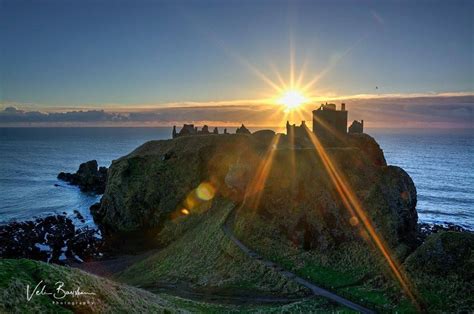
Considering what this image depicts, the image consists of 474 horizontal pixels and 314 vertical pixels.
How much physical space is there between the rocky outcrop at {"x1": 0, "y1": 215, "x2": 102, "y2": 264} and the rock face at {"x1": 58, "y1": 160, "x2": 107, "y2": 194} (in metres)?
39.1

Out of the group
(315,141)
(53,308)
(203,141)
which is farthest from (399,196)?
(53,308)

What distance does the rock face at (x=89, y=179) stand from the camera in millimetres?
123825

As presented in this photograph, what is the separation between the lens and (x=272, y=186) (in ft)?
199

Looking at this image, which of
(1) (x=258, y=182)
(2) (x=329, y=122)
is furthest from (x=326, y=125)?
(1) (x=258, y=182)

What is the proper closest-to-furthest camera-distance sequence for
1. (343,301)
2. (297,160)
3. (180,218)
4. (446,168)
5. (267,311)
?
(267,311) → (343,301) → (297,160) → (180,218) → (446,168)

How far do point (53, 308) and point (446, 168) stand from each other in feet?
627

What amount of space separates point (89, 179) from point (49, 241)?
57267 millimetres

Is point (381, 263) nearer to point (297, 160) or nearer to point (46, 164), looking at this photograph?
point (297, 160)

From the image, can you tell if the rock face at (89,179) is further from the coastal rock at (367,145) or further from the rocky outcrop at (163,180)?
the coastal rock at (367,145)

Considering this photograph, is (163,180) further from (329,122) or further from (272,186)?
(329,122)

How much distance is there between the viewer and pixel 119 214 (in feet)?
268

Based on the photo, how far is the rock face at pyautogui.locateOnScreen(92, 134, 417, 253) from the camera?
Answer: 178ft

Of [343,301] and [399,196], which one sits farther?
[399,196]
